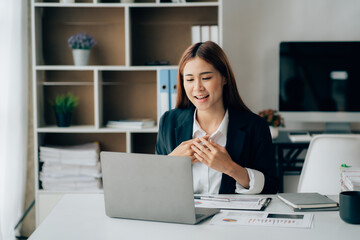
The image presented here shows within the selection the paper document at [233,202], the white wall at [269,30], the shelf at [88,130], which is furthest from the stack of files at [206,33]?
the paper document at [233,202]

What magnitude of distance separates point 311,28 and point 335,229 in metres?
2.39

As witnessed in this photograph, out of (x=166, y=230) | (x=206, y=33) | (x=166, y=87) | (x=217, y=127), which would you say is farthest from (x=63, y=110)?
(x=166, y=230)

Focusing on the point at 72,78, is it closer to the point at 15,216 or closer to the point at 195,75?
the point at 15,216

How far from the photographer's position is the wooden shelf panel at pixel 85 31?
10.2ft

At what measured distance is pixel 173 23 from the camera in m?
3.13

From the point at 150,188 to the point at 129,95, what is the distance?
2009 millimetres

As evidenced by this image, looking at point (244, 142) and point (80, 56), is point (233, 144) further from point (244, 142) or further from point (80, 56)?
point (80, 56)

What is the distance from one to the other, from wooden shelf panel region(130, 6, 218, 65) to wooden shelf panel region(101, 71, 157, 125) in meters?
0.13

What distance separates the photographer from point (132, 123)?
114 inches

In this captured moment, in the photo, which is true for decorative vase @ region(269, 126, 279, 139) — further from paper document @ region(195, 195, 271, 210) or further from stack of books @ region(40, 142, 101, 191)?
paper document @ region(195, 195, 271, 210)

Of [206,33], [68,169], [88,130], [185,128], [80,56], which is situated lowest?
[68,169]

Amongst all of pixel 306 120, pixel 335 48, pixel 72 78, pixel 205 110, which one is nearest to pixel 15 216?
pixel 72 78

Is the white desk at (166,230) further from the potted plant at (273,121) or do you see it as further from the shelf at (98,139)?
the shelf at (98,139)

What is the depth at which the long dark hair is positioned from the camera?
1.78m
